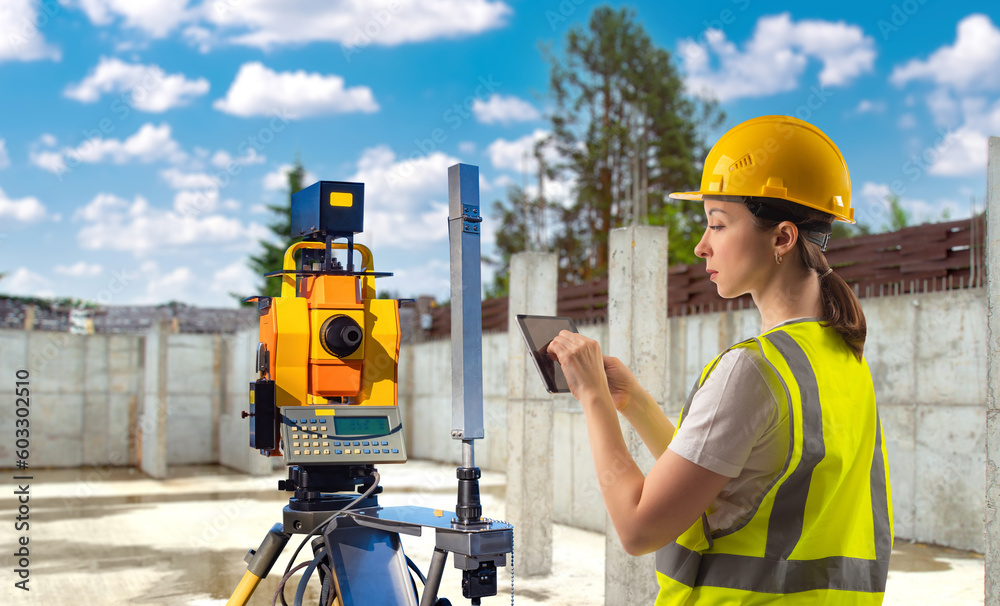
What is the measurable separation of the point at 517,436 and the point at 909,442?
4.39m

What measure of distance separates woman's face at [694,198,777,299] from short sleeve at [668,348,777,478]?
0.20m

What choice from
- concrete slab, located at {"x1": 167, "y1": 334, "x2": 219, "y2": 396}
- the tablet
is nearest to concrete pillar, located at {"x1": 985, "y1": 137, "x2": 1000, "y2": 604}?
the tablet

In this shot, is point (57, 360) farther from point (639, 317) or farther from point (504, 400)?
point (639, 317)

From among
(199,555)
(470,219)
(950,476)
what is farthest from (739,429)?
(950,476)

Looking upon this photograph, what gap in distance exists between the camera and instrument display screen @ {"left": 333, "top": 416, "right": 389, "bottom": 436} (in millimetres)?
3000

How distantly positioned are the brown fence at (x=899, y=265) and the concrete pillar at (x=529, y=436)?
2.50m

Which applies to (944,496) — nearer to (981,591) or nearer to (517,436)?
(981,591)

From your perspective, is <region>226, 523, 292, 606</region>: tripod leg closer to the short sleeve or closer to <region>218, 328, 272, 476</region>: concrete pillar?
the short sleeve

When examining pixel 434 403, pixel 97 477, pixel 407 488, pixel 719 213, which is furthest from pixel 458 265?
pixel 434 403

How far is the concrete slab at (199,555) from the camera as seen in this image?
21.0ft

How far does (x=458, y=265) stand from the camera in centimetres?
244

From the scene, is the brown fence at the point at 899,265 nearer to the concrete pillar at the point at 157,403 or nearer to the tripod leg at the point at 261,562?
the tripod leg at the point at 261,562

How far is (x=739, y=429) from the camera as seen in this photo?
1197mm

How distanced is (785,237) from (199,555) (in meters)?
7.80
